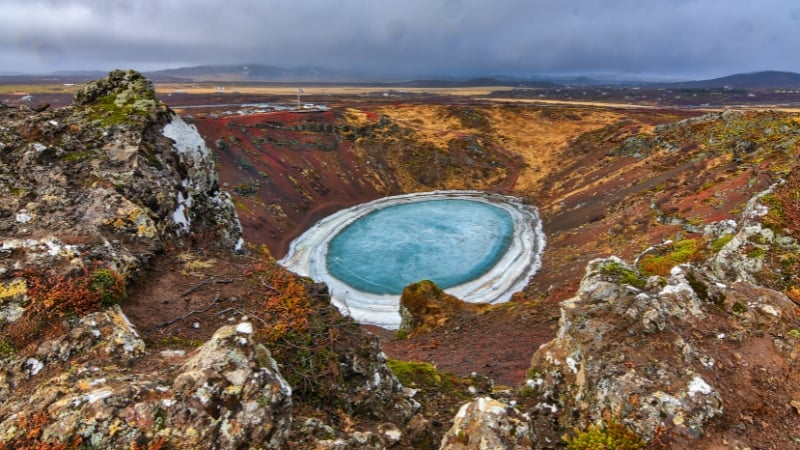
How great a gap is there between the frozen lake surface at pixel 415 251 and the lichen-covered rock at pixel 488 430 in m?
20.6

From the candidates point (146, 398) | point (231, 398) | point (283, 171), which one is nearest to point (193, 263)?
point (146, 398)

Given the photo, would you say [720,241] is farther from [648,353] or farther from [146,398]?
[146,398]

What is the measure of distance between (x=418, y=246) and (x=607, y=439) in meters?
36.6

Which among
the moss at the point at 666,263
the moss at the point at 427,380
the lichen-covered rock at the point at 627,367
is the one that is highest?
the lichen-covered rock at the point at 627,367

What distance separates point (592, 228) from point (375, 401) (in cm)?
3641

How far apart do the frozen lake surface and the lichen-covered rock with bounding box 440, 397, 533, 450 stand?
20.6 metres

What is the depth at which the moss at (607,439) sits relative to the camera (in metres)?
7.03

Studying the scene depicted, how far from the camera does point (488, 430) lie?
283 inches

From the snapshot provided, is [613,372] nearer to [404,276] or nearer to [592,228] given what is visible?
[404,276]

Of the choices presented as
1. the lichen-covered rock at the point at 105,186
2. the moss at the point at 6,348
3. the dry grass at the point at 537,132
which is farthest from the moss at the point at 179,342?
the dry grass at the point at 537,132

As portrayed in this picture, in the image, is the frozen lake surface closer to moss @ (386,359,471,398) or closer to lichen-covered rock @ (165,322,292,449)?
moss @ (386,359,471,398)

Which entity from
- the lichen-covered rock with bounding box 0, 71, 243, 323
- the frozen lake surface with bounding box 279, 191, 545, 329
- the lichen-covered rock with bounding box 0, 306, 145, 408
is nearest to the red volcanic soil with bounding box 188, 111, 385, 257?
the frozen lake surface with bounding box 279, 191, 545, 329

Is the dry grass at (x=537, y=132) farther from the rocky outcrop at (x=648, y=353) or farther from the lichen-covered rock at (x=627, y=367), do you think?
the lichen-covered rock at (x=627, y=367)

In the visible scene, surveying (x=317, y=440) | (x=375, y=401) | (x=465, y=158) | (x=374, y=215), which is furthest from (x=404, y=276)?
(x=465, y=158)
